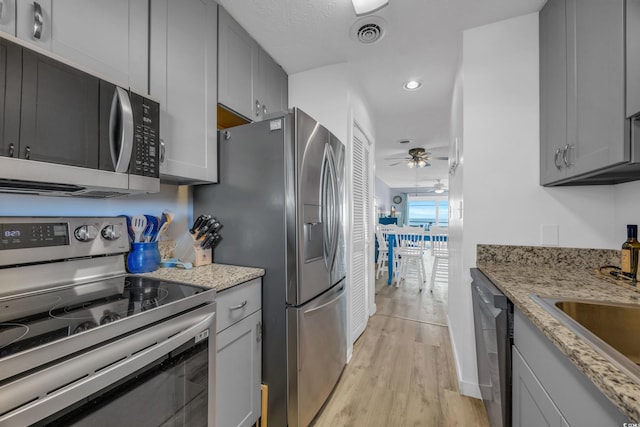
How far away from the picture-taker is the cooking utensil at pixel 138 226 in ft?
4.34

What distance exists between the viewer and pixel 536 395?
836 millimetres

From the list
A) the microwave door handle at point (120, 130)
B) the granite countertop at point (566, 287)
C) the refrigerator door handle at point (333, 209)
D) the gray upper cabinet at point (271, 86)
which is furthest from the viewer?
the gray upper cabinet at point (271, 86)

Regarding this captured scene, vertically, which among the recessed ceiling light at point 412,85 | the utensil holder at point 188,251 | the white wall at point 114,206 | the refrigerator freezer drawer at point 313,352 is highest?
the recessed ceiling light at point 412,85

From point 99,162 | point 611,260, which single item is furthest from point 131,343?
point 611,260

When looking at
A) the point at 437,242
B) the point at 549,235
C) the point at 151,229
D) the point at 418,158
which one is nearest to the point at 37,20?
the point at 151,229

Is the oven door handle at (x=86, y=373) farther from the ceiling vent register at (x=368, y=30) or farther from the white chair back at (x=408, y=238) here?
the white chair back at (x=408, y=238)

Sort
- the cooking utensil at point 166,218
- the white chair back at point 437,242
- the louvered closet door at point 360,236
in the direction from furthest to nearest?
the white chair back at point 437,242
the louvered closet door at point 360,236
the cooking utensil at point 166,218

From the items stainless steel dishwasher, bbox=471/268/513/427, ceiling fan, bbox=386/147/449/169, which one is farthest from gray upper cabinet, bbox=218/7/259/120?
ceiling fan, bbox=386/147/449/169

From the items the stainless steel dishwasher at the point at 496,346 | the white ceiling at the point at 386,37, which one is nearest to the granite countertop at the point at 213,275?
the stainless steel dishwasher at the point at 496,346

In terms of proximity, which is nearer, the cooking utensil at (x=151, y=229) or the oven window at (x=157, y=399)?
the oven window at (x=157, y=399)

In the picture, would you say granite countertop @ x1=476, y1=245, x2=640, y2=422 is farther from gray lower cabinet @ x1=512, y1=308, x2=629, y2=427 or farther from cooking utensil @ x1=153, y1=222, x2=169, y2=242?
cooking utensil @ x1=153, y1=222, x2=169, y2=242

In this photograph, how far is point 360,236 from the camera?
2.60 m

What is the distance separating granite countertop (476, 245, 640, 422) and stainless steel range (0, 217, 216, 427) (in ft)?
3.68

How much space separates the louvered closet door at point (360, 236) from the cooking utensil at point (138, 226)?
1.51 m
